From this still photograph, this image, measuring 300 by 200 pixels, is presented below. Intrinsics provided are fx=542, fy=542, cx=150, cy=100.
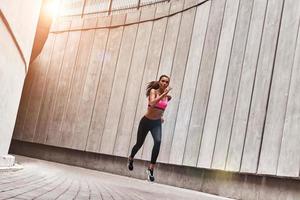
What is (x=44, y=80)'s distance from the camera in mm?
16531

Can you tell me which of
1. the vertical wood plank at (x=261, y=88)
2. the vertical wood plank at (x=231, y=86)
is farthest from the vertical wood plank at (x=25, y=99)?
the vertical wood plank at (x=261, y=88)

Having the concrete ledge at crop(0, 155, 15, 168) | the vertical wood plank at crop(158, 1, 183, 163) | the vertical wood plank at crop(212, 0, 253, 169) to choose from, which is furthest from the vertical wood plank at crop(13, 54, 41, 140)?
the concrete ledge at crop(0, 155, 15, 168)

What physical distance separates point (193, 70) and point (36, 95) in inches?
271

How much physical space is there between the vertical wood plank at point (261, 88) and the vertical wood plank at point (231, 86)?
0.63 metres

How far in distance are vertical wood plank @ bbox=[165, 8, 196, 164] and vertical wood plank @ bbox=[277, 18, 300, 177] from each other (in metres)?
3.41

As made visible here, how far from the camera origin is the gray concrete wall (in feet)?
20.1

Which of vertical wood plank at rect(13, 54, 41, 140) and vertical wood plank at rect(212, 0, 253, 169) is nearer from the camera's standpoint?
vertical wood plank at rect(212, 0, 253, 169)

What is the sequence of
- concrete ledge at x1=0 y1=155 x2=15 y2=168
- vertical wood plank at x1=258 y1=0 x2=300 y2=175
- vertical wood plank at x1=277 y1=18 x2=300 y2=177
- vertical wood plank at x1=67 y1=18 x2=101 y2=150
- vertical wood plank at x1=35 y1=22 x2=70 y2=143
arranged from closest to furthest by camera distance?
1. vertical wood plank at x1=277 y1=18 x2=300 y2=177
2. concrete ledge at x1=0 y1=155 x2=15 y2=168
3. vertical wood plank at x1=258 y1=0 x2=300 y2=175
4. vertical wood plank at x1=67 y1=18 x2=101 y2=150
5. vertical wood plank at x1=35 y1=22 x2=70 y2=143

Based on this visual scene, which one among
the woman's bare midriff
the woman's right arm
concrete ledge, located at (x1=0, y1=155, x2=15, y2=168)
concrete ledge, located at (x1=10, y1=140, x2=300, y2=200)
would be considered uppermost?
the woman's right arm

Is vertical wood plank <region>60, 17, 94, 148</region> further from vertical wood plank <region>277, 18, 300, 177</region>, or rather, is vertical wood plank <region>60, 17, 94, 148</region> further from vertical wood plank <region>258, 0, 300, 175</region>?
vertical wood plank <region>277, 18, 300, 177</region>

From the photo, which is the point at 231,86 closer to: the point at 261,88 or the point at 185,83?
the point at 261,88

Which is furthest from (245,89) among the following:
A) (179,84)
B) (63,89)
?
(63,89)

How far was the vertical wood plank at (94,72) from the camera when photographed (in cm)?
1434

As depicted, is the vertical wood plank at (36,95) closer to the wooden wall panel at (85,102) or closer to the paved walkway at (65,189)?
the wooden wall panel at (85,102)
